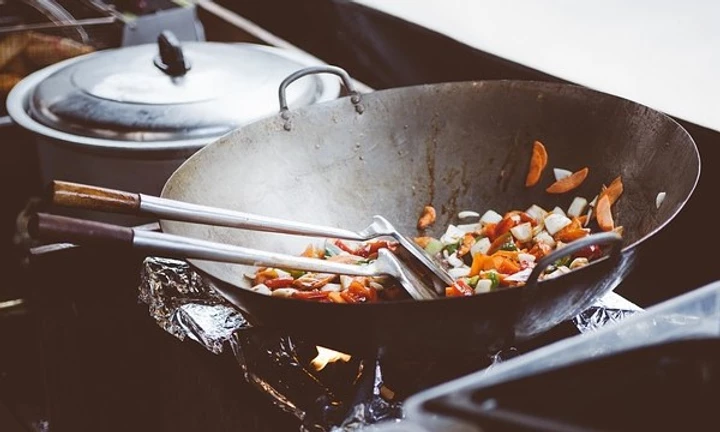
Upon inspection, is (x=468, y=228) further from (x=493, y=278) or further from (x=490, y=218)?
(x=493, y=278)

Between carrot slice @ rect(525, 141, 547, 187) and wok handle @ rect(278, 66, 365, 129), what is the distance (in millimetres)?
365

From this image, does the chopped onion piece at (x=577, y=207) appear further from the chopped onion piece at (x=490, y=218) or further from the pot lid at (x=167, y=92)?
the pot lid at (x=167, y=92)

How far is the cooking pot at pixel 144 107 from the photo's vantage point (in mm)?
2031

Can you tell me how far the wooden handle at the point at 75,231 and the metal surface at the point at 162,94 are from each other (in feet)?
2.83

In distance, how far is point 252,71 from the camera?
7.55 ft

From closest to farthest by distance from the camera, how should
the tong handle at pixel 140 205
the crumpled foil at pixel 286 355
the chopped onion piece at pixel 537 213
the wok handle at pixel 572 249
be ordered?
the wok handle at pixel 572 249 < the tong handle at pixel 140 205 < the crumpled foil at pixel 286 355 < the chopped onion piece at pixel 537 213

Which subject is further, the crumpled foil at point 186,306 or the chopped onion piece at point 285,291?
the crumpled foil at point 186,306

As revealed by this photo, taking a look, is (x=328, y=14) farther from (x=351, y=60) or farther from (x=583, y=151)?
(x=583, y=151)

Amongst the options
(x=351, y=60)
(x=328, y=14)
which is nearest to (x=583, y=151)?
(x=351, y=60)

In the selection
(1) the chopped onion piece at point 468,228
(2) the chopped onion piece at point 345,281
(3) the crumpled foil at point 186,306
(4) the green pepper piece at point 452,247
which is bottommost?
(3) the crumpled foil at point 186,306

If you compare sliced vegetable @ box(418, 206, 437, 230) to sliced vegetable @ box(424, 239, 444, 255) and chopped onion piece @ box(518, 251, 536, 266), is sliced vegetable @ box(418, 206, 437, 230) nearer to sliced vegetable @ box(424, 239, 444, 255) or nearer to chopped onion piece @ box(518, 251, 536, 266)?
sliced vegetable @ box(424, 239, 444, 255)

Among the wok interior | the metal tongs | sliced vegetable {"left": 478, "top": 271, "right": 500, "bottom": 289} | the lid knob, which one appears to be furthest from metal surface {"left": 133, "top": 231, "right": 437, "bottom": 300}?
the lid knob

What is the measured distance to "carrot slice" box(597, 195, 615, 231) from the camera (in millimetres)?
1595

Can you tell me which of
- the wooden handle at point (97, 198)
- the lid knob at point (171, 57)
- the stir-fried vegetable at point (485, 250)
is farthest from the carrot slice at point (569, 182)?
the lid knob at point (171, 57)
